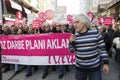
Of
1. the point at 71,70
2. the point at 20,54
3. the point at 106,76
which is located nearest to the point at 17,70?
the point at 20,54

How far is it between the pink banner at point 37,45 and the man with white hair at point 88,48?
4208mm

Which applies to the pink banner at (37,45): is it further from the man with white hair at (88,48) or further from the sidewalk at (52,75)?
the man with white hair at (88,48)

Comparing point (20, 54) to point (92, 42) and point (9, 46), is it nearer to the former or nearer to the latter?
point (9, 46)

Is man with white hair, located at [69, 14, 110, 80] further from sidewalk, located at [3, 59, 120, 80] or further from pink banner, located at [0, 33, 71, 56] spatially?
pink banner, located at [0, 33, 71, 56]

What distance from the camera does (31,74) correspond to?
8.88 m

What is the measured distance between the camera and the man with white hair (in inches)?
163

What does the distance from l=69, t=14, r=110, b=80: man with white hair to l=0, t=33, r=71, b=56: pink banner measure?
166 inches

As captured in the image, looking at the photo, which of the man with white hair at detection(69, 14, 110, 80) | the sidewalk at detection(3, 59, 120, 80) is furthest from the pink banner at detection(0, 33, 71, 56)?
the man with white hair at detection(69, 14, 110, 80)

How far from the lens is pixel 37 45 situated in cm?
872

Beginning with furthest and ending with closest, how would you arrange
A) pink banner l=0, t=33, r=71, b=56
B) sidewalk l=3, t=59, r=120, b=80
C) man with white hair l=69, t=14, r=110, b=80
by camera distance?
pink banner l=0, t=33, r=71, b=56, sidewalk l=3, t=59, r=120, b=80, man with white hair l=69, t=14, r=110, b=80

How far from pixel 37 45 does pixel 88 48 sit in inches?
185

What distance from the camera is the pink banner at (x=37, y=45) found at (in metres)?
8.50

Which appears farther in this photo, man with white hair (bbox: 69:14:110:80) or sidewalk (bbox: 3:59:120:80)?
sidewalk (bbox: 3:59:120:80)

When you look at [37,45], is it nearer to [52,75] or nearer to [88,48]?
[52,75]
